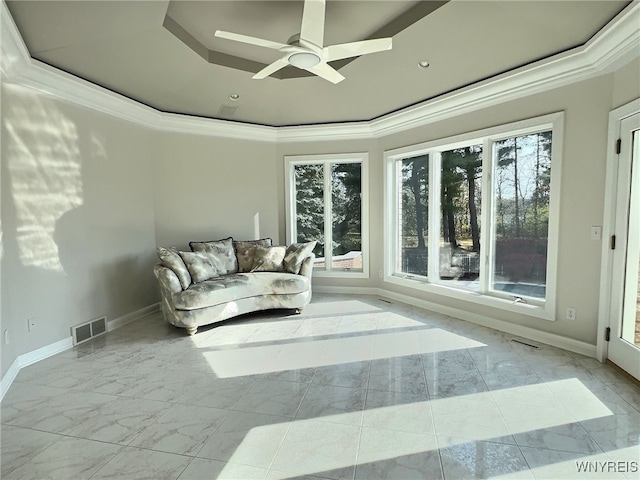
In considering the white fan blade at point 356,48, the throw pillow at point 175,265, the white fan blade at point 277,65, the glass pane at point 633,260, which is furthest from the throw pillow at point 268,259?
Result: the glass pane at point 633,260

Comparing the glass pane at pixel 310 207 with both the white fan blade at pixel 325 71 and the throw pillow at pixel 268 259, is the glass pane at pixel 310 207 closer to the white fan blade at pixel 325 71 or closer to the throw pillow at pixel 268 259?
the throw pillow at pixel 268 259

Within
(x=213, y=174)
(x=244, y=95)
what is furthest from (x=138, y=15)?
(x=213, y=174)

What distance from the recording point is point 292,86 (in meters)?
4.05

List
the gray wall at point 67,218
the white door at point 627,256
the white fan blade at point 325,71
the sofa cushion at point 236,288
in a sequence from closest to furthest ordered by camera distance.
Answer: the white door at point 627,256, the white fan blade at point 325,71, the gray wall at point 67,218, the sofa cushion at point 236,288

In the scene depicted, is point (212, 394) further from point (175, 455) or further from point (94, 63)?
point (94, 63)

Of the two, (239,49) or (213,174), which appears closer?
(239,49)

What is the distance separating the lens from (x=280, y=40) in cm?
321

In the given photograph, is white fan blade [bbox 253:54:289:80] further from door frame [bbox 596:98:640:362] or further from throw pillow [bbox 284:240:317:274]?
door frame [bbox 596:98:640:362]

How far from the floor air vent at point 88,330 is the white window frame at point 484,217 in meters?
3.73

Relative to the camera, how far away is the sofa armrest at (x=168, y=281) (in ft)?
12.0

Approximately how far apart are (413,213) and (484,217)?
1.16 meters

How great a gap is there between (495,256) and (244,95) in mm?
3566

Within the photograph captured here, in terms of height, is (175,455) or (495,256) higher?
(495,256)

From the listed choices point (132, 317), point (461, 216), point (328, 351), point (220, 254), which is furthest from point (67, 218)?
point (461, 216)
